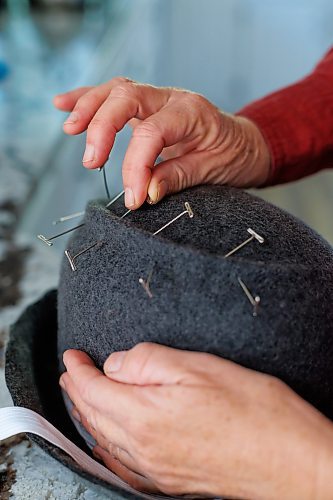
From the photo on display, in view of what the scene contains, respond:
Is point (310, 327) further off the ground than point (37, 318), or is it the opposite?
point (310, 327)

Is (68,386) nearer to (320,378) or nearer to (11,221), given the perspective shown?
(320,378)

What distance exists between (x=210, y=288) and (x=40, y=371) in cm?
31

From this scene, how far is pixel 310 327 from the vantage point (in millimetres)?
552

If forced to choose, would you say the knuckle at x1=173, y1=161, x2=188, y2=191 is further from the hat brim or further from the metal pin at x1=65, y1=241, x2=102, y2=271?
the hat brim

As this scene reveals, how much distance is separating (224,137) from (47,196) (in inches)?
30.5

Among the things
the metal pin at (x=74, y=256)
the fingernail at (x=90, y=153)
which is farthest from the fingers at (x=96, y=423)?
the fingernail at (x=90, y=153)

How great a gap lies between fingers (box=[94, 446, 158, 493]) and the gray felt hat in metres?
0.09

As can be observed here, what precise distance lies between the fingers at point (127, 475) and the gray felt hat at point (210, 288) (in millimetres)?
92

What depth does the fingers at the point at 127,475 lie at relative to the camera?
0.60 m

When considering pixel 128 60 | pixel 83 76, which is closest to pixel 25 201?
pixel 83 76

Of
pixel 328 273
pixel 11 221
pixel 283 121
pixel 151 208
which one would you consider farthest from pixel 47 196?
pixel 328 273

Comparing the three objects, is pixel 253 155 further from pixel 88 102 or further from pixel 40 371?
pixel 40 371

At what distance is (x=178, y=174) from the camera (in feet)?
2.33

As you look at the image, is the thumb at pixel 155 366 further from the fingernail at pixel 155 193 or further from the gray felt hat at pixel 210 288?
the fingernail at pixel 155 193
